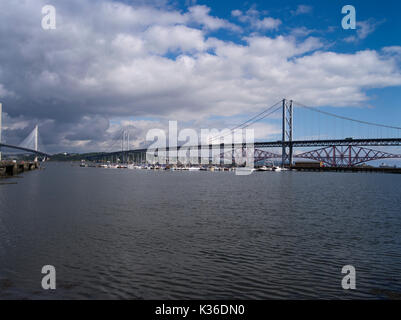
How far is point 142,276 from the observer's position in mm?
10133

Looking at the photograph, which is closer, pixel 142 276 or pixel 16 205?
pixel 142 276

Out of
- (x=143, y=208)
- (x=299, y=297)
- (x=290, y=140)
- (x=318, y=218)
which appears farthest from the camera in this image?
(x=290, y=140)

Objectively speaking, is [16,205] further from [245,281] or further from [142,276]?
[245,281]

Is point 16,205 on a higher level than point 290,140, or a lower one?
lower

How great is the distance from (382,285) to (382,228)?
913cm

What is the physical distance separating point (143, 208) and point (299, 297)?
679 inches

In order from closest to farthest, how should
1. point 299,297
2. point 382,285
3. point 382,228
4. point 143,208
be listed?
point 299,297, point 382,285, point 382,228, point 143,208

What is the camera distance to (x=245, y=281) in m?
9.78

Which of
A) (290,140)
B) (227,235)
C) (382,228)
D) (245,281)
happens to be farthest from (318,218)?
(290,140)

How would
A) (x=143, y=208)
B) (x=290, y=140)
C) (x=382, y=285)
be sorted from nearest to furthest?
(x=382, y=285) → (x=143, y=208) → (x=290, y=140)

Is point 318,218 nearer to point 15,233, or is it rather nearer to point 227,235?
point 227,235

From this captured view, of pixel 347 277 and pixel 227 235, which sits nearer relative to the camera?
pixel 347 277
